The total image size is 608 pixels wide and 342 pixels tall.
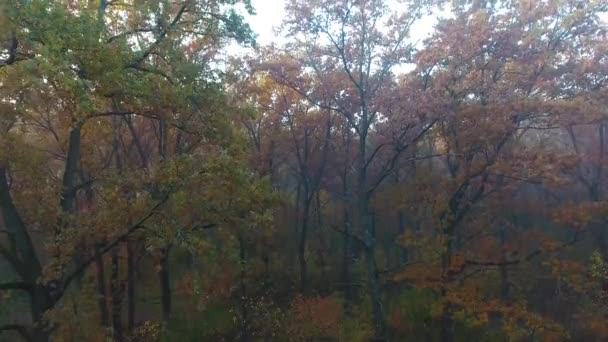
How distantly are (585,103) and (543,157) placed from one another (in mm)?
1637

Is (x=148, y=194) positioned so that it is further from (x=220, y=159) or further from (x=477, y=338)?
(x=477, y=338)

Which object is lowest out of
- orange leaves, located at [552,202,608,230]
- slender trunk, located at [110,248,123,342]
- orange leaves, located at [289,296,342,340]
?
orange leaves, located at [289,296,342,340]

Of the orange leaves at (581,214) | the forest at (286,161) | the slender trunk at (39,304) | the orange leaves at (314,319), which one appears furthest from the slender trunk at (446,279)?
the slender trunk at (39,304)

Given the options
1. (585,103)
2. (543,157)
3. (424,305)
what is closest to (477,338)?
(424,305)

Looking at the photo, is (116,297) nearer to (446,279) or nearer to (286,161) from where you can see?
(446,279)

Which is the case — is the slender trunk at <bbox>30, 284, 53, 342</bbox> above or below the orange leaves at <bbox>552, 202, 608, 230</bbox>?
below

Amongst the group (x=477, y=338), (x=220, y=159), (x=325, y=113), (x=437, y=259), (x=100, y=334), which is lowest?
(x=477, y=338)

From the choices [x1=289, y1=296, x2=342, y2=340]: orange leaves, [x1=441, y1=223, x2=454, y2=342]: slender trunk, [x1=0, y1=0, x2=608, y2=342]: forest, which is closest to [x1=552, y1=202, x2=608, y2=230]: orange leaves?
[x1=0, y1=0, x2=608, y2=342]: forest

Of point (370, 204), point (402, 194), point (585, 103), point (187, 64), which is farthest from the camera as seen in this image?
point (370, 204)

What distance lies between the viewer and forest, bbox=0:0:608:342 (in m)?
10.3

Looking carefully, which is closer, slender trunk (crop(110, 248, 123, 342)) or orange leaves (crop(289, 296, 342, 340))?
slender trunk (crop(110, 248, 123, 342))

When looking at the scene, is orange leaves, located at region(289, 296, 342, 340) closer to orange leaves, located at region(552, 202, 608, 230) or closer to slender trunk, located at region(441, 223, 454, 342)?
slender trunk, located at region(441, 223, 454, 342)

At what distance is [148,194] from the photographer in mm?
10602

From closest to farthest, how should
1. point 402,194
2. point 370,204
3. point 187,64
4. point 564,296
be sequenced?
point 187,64, point 402,194, point 564,296, point 370,204
